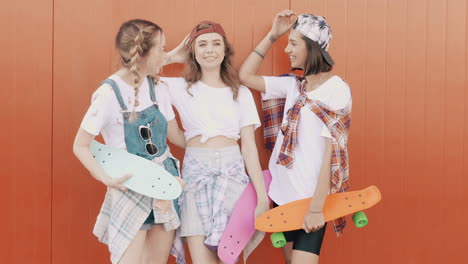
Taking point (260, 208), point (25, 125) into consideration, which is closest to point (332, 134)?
point (260, 208)

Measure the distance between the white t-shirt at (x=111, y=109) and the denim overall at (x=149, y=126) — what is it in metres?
0.02

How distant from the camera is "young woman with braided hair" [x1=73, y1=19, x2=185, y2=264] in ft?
7.82

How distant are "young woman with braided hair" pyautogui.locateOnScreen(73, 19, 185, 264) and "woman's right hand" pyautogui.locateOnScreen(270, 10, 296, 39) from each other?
677 millimetres

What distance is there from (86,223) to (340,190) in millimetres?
1275

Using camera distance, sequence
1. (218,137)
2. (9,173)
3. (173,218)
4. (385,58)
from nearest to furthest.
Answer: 1. (173,218)
2. (218,137)
3. (9,173)
4. (385,58)

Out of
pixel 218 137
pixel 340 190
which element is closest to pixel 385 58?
pixel 340 190

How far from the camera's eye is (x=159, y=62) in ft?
8.42

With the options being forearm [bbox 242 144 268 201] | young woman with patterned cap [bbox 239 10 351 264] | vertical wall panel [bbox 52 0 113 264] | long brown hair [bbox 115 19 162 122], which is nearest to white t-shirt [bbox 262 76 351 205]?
young woman with patterned cap [bbox 239 10 351 264]

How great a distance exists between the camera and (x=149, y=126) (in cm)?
250

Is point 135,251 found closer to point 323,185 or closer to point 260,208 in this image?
point 260,208

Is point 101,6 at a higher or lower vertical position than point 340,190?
higher

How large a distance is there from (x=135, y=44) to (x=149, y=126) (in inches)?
13.2

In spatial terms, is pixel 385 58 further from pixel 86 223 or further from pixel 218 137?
pixel 86 223

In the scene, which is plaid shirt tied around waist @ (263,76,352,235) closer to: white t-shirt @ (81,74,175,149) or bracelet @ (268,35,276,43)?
bracelet @ (268,35,276,43)
